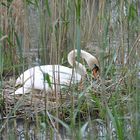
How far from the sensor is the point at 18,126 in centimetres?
412

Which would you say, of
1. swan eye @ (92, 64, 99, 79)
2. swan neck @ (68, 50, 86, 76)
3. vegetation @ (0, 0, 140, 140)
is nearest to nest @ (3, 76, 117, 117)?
vegetation @ (0, 0, 140, 140)

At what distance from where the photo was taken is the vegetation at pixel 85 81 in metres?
3.03

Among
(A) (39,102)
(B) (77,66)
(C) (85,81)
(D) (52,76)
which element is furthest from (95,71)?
(B) (77,66)

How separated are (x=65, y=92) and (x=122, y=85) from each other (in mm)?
419

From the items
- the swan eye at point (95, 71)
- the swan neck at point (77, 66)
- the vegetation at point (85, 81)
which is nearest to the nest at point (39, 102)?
the vegetation at point (85, 81)

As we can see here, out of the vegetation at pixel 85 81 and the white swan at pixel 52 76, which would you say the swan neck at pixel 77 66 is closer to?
the white swan at pixel 52 76

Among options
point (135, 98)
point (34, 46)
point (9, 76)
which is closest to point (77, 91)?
point (135, 98)

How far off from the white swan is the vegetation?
0.27ft

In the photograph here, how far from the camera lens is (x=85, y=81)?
12.5 feet

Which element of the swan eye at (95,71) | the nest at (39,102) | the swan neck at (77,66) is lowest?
the nest at (39,102)

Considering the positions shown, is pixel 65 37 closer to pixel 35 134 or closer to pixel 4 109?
pixel 4 109

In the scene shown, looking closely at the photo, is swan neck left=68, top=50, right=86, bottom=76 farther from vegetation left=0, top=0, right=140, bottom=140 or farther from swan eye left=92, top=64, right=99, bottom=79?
swan eye left=92, top=64, right=99, bottom=79

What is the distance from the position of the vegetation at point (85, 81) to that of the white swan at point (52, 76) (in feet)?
0.27

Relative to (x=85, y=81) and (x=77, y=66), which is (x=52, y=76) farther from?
(x=77, y=66)
